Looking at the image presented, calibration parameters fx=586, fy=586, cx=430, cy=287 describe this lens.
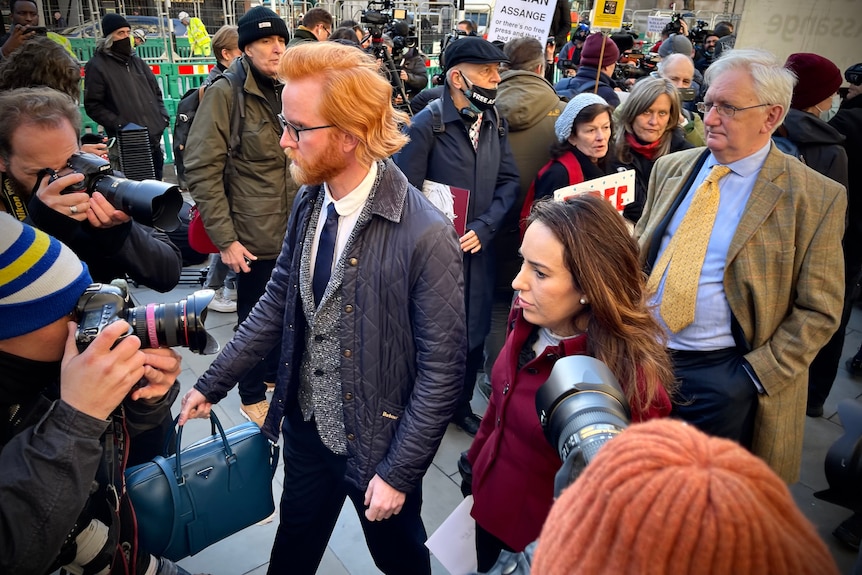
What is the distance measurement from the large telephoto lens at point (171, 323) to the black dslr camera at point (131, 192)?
20.1 inches

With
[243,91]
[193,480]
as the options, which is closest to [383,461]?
[193,480]

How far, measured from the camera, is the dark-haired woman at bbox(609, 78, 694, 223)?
3.27 m

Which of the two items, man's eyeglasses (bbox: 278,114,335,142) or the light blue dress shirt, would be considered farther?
the light blue dress shirt

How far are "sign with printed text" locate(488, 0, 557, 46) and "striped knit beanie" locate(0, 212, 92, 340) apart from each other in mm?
3976

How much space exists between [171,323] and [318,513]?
0.95 meters

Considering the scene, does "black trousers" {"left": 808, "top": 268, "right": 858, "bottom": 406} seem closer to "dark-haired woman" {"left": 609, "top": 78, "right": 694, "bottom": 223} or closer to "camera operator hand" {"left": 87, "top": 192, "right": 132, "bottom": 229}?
"dark-haired woman" {"left": 609, "top": 78, "right": 694, "bottom": 223}

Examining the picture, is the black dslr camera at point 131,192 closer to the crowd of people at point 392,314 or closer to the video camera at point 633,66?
the crowd of people at point 392,314

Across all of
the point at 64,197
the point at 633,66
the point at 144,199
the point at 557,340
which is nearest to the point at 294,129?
the point at 144,199

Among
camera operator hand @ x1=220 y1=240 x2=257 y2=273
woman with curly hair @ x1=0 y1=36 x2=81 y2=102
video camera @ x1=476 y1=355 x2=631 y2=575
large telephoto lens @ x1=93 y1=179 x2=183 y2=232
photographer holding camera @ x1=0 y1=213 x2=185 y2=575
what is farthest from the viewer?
camera operator hand @ x1=220 y1=240 x2=257 y2=273

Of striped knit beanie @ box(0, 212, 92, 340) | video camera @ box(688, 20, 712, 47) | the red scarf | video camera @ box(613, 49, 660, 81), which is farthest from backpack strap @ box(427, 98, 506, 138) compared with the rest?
video camera @ box(688, 20, 712, 47)

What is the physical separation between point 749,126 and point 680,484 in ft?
6.54

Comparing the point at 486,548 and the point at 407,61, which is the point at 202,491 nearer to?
the point at 486,548

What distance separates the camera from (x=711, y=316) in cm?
218

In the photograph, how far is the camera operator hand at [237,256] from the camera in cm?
313
